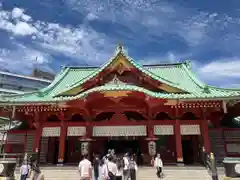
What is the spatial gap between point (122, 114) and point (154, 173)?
4.99m

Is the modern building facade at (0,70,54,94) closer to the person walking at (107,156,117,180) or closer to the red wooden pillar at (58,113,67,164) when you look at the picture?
the red wooden pillar at (58,113,67,164)

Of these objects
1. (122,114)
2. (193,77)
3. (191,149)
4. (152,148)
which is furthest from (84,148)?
(193,77)

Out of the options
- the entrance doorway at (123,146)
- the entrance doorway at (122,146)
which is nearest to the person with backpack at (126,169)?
the entrance doorway at (123,146)

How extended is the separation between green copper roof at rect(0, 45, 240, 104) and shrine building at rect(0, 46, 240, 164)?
0.07 m

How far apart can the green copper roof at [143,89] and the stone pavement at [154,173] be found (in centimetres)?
457

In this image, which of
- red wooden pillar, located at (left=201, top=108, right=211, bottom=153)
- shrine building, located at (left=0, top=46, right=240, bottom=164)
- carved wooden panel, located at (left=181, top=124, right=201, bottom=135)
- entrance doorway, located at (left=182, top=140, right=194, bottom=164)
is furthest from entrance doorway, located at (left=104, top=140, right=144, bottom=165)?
red wooden pillar, located at (left=201, top=108, right=211, bottom=153)

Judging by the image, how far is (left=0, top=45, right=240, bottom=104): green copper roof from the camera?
15641 mm

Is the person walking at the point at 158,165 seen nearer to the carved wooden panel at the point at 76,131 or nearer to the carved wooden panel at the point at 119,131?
the carved wooden panel at the point at 119,131

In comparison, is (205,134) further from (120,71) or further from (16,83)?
(16,83)

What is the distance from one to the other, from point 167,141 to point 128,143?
3.61 m

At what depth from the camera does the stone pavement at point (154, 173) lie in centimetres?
1362

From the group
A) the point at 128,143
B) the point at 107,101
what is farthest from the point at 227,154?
the point at 107,101

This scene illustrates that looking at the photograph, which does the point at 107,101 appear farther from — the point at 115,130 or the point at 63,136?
the point at 63,136

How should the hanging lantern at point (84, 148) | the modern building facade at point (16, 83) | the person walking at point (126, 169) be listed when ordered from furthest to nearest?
the modern building facade at point (16, 83)
the hanging lantern at point (84, 148)
the person walking at point (126, 169)
